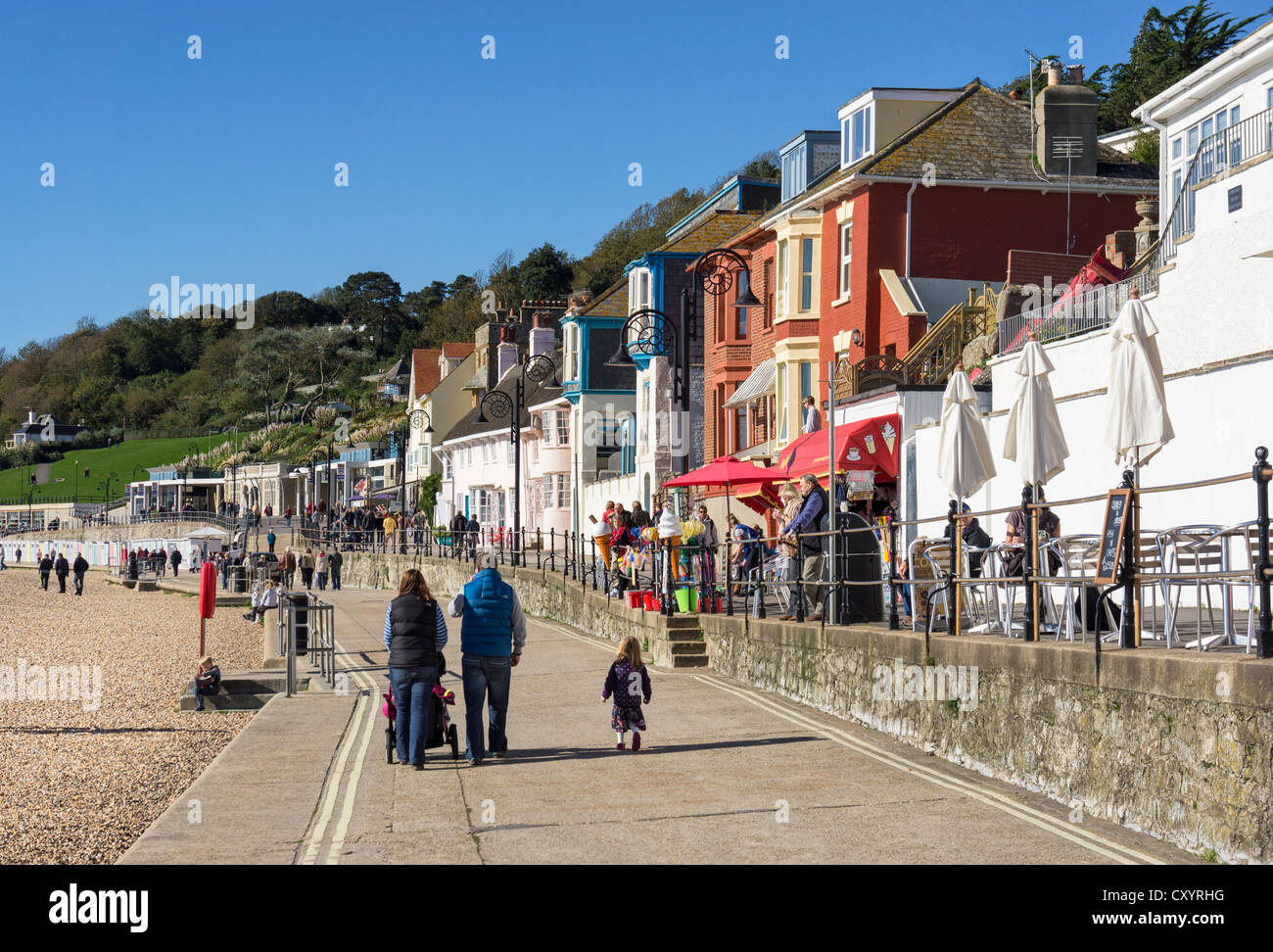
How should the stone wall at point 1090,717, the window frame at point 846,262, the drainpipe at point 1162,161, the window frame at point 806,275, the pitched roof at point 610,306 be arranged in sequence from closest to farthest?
1. the stone wall at point 1090,717
2. the drainpipe at point 1162,161
3. the window frame at point 846,262
4. the window frame at point 806,275
5. the pitched roof at point 610,306

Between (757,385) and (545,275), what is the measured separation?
66.7 metres

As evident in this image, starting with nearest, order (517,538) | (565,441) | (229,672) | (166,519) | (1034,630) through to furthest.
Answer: (1034,630)
(229,672)
(517,538)
(565,441)
(166,519)

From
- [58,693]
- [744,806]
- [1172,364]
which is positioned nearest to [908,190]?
[1172,364]

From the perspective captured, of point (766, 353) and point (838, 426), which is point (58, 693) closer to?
point (838, 426)

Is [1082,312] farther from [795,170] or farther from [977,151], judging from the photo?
[795,170]

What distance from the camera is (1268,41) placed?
829 inches

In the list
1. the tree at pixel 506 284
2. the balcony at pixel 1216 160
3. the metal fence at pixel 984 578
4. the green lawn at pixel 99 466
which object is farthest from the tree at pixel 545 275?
the balcony at pixel 1216 160

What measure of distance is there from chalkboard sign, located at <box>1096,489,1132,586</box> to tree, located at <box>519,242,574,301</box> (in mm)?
91003

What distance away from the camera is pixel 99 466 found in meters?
157

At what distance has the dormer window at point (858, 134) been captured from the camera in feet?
108

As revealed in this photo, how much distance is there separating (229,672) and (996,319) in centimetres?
1458

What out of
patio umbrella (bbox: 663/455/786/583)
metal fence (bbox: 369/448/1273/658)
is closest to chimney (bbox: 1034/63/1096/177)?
patio umbrella (bbox: 663/455/786/583)

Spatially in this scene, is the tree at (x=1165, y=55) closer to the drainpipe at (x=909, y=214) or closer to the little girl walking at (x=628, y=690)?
the drainpipe at (x=909, y=214)
